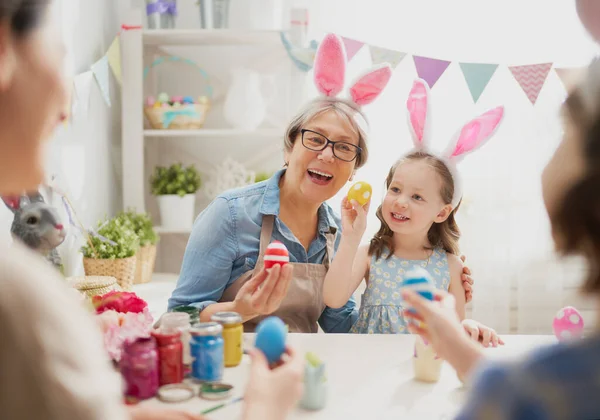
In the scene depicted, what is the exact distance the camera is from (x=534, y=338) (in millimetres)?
1507

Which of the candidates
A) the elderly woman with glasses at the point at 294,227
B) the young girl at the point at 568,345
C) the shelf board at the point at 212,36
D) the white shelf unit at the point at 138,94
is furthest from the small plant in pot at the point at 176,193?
the young girl at the point at 568,345

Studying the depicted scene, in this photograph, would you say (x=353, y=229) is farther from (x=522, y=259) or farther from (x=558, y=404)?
(x=522, y=259)

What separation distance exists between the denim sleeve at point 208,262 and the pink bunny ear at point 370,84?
56 cm

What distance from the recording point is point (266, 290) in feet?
4.25

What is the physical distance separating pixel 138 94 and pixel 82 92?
0.42m

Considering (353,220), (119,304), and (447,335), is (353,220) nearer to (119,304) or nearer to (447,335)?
(119,304)

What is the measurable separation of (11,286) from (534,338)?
1374 mm

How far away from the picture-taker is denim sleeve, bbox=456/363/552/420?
469 millimetres

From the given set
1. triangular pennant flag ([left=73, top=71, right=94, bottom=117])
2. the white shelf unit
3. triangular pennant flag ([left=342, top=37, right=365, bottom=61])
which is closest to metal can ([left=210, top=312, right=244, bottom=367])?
triangular pennant flag ([left=73, top=71, right=94, bottom=117])

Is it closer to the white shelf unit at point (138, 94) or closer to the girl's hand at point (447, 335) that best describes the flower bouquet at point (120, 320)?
the girl's hand at point (447, 335)

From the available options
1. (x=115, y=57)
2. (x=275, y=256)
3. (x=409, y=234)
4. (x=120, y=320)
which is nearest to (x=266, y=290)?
(x=275, y=256)

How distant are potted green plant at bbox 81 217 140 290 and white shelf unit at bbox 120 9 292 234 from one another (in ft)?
1.33

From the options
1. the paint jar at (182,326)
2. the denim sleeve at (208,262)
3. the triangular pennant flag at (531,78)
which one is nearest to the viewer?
the paint jar at (182,326)

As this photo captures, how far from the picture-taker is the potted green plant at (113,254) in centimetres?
232
